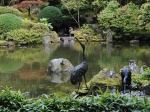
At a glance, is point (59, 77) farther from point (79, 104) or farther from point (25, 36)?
point (25, 36)

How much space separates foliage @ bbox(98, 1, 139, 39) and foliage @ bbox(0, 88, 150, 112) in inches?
729

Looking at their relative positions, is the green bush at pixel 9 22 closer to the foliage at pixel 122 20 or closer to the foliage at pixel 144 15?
the foliage at pixel 122 20

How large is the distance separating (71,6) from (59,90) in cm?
1766

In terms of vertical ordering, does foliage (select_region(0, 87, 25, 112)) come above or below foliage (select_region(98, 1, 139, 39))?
below

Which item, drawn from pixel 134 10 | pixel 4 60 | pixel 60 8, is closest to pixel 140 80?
pixel 4 60

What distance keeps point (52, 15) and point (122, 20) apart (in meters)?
6.14

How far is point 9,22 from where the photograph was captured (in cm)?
2294

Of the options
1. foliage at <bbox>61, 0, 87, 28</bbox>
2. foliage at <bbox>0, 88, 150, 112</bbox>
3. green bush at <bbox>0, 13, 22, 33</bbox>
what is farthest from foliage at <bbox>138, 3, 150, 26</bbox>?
foliage at <bbox>0, 88, 150, 112</bbox>

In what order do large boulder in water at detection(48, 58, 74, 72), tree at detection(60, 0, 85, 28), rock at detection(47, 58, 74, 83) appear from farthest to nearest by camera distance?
tree at detection(60, 0, 85, 28)
large boulder in water at detection(48, 58, 74, 72)
rock at detection(47, 58, 74, 83)

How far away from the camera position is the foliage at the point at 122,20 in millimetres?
22969

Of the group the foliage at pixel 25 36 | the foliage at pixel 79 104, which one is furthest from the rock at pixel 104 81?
the foliage at pixel 25 36

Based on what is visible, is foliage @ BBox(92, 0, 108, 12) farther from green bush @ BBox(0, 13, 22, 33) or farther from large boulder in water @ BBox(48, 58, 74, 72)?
large boulder in water @ BBox(48, 58, 74, 72)

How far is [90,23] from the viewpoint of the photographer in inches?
1088

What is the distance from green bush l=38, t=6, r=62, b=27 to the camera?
26.4 metres
